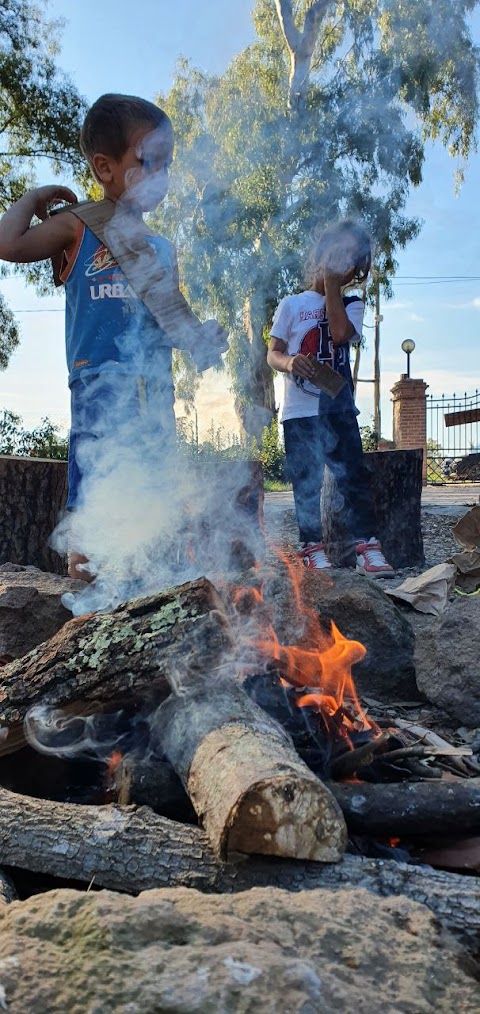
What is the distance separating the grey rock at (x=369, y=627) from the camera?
9.36 ft

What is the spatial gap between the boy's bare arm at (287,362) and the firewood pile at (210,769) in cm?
190

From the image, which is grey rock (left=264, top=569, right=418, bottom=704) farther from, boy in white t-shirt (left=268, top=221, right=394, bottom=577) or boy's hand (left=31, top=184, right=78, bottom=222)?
boy's hand (left=31, top=184, right=78, bottom=222)

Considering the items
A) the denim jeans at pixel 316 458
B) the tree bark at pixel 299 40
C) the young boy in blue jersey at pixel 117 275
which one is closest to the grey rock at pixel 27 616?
the young boy in blue jersey at pixel 117 275

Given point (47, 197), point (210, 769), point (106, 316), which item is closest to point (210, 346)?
point (106, 316)

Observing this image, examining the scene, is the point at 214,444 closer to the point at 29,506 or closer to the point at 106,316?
the point at 29,506

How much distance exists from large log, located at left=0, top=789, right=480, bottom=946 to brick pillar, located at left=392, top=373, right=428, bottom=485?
17808 millimetres

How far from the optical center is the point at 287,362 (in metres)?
4.05

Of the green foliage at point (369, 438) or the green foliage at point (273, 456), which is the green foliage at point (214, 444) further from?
the green foliage at point (369, 438)

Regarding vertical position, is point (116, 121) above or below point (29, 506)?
above

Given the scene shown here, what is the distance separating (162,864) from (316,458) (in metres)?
3.18

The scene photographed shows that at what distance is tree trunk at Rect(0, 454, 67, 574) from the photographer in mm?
4508

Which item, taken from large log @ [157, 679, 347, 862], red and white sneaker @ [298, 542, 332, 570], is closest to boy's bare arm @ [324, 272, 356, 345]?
red and white sneaker @ [298, 542, 332, 570]

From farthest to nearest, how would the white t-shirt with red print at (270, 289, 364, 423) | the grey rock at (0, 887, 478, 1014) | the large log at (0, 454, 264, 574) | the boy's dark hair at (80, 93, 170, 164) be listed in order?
the white t-shirt with red print at (270, 289, 364, 423), the large log at (0, 454, 264, 574), the boy's dark hair at (80, 93, 170, 164), the grey rock at (0, 887, 478, 1014)

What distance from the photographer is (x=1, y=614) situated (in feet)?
9.74
